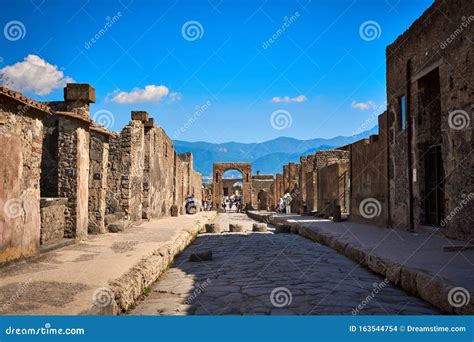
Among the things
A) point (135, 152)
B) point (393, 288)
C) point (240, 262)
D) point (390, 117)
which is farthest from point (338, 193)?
point (393, 288)

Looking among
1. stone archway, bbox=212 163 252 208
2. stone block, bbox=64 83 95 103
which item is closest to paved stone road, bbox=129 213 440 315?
stone block, bbox=64 83 95 103

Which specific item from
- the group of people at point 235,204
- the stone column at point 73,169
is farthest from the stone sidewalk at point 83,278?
the group of people at point 235,204

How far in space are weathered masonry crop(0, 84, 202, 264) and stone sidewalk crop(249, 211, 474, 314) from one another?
15.1ft

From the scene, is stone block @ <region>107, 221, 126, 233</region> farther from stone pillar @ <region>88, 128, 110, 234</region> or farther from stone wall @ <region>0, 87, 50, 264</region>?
stone wall @ <region>0, 87, 50, 264</region>

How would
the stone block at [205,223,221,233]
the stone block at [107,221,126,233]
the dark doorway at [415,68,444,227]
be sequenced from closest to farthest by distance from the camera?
the dark doorway at [415,68,444,227], the stone block at [107,221,126,233], the stone block at [205,223,221,233]

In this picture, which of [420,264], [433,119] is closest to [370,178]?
[433,119]

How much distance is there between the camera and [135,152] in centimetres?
1344

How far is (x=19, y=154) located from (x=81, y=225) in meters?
2.76

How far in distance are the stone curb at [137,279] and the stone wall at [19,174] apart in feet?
5.37

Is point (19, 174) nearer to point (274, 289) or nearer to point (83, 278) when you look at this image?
point (83, 278)

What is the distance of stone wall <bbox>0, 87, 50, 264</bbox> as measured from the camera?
18.6ft

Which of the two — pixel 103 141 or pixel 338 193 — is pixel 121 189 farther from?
pixel 338 193

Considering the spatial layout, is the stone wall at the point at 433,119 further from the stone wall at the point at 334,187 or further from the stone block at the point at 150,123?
the stone block at the point at 150,123

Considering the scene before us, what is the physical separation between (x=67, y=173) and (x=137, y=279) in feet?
14.7
